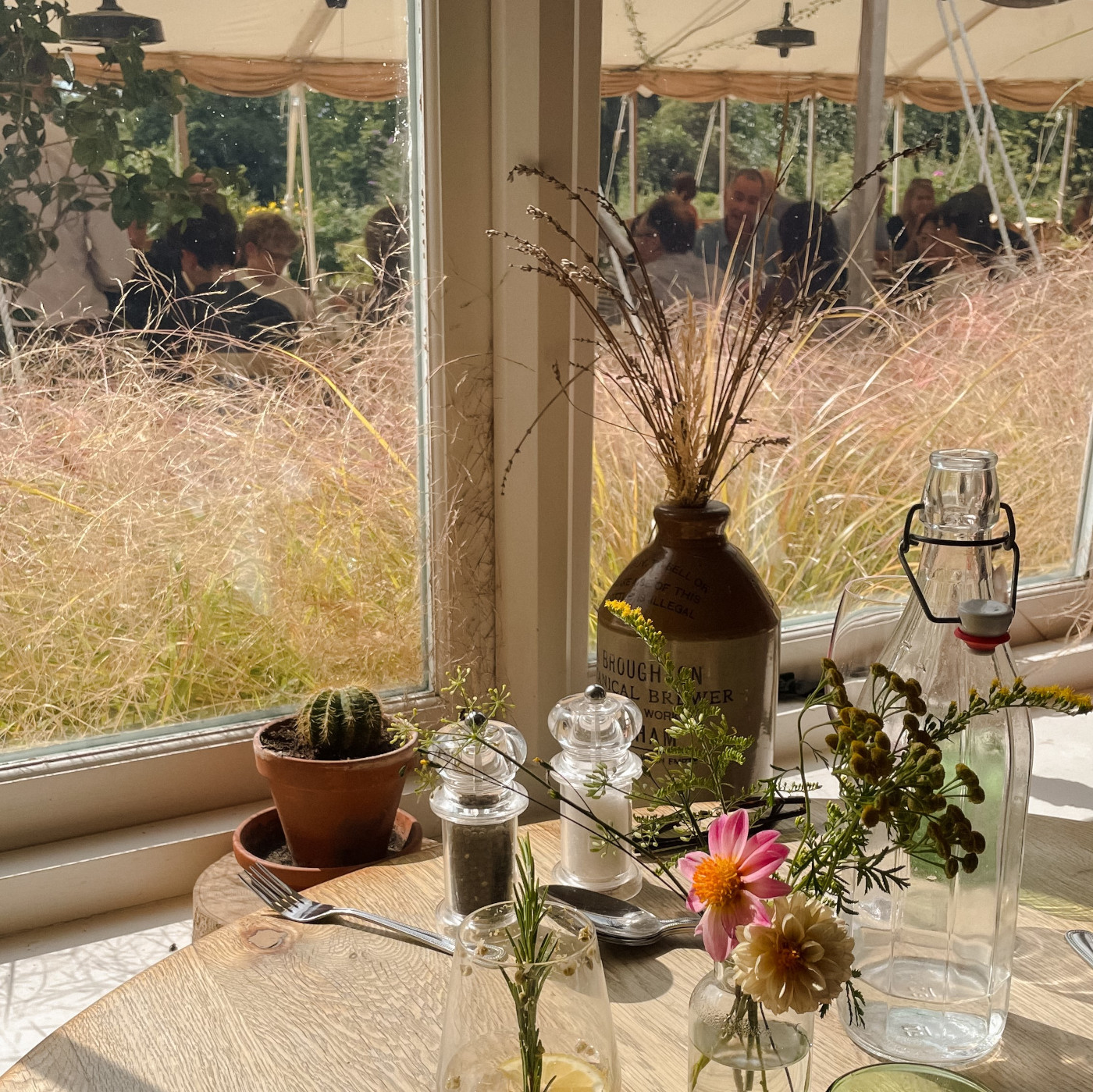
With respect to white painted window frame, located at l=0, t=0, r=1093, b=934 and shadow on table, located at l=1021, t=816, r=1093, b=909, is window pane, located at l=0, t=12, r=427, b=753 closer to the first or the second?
white painted window frame, located at l=0, t=0, r=1093, b=934

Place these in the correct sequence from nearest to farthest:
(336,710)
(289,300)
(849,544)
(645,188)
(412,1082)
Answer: (412,1082), (336,710), (289,300), (645,188), (849,544)

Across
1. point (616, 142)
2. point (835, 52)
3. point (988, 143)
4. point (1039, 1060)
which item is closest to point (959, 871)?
point (1039, 1060)

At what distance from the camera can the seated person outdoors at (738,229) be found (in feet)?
5.43

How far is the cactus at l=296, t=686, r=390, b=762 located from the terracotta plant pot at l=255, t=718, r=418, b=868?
2 cm

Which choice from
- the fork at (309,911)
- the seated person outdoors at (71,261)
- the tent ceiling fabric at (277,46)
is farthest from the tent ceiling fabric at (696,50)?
the fork at (309,911)

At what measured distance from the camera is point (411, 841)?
1405 millimetres

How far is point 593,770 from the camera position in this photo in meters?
1.04

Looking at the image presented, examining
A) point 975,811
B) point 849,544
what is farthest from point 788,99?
point 975,811

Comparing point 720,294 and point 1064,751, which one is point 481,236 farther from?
point 1064,751

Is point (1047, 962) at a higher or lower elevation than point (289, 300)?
lower

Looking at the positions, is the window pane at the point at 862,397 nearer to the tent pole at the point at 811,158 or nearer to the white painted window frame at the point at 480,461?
the tent pole at the point at 811,158

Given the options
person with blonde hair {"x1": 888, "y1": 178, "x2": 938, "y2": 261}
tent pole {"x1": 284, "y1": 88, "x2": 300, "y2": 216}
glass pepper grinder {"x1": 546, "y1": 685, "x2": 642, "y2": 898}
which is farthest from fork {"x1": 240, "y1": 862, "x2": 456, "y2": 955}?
person with blonde hair {"x1": 888, "y1": 178, "x2": 938, "y2": 261}

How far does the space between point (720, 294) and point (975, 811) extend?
1001mm

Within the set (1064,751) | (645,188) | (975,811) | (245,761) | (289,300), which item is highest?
(645,188)
